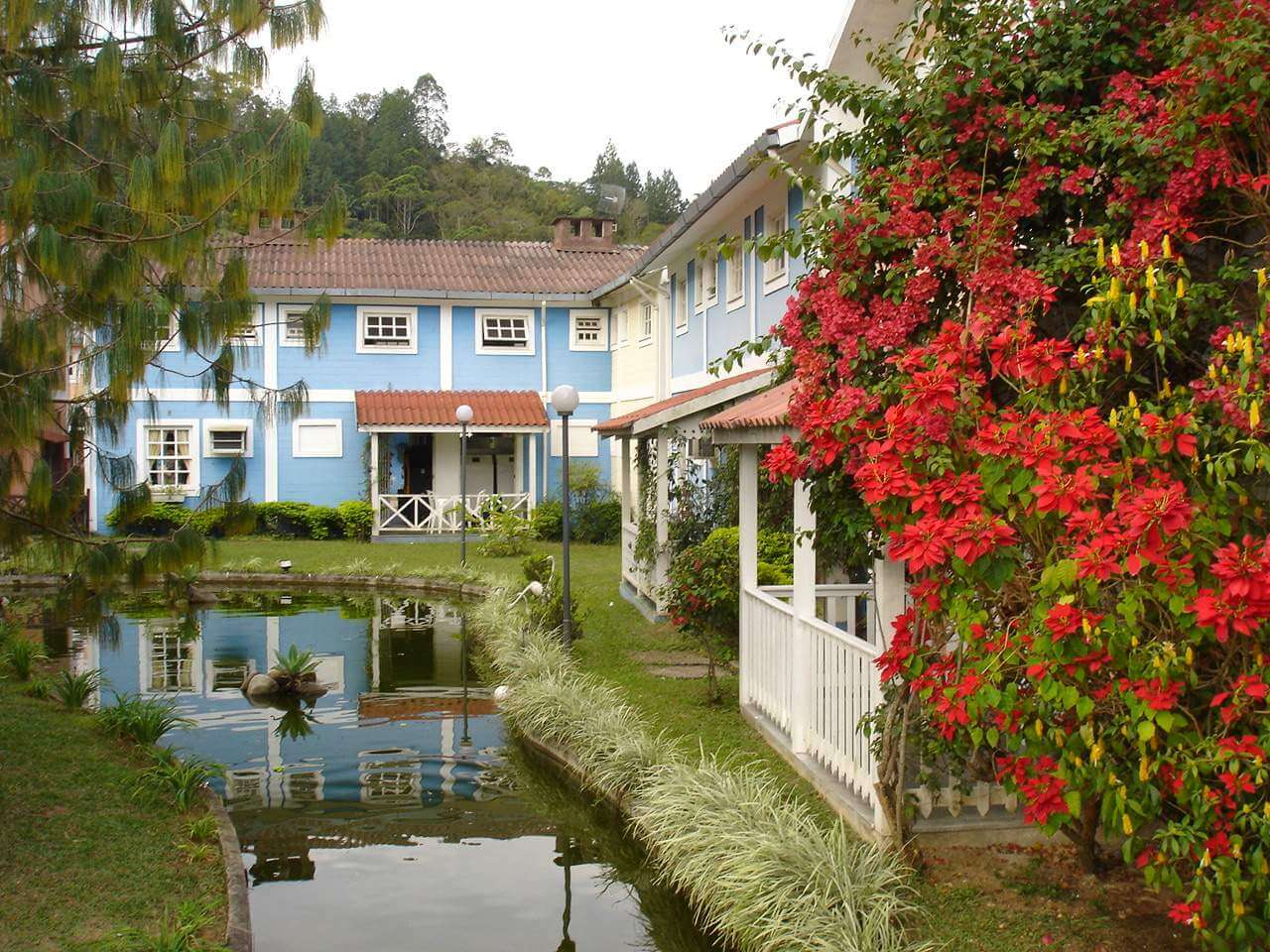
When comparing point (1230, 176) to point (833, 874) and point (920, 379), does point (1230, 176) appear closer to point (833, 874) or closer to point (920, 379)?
point (920, 379)

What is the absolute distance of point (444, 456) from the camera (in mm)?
27953

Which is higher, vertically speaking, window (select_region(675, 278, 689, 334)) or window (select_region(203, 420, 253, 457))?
window (select_region(675, 278, 689, 334))

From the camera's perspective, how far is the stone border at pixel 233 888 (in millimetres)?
5395

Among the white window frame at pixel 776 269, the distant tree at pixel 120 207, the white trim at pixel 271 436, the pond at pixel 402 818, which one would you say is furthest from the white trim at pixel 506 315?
the distant tree at pixel 120 207

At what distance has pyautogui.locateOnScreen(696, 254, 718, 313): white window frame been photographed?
1742 centimetres

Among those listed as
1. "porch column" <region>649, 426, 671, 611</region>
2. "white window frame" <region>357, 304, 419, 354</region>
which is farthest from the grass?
"white window frame" <region>357, 304, 419, 354</region>

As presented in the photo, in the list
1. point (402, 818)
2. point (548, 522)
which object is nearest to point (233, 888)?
point (402, 818)

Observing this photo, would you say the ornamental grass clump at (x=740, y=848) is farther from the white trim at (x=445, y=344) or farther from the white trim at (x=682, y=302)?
the white trim at (x=445, y=344)

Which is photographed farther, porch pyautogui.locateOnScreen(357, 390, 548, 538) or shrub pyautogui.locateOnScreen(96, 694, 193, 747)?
porch pyautogui.locateOnScreen(357, 390, 548, 538)

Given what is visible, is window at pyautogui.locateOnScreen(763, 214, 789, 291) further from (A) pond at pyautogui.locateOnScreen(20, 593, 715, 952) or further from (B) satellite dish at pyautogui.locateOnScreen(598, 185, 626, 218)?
(B) satellite dish at pyautogui.locateOnScreen(598, 185, 626, 218)

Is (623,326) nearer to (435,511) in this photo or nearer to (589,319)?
(589,319)

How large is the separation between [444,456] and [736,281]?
1350 cm

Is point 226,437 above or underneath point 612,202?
underneath

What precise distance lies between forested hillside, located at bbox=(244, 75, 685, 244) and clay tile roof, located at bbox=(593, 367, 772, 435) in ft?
110
